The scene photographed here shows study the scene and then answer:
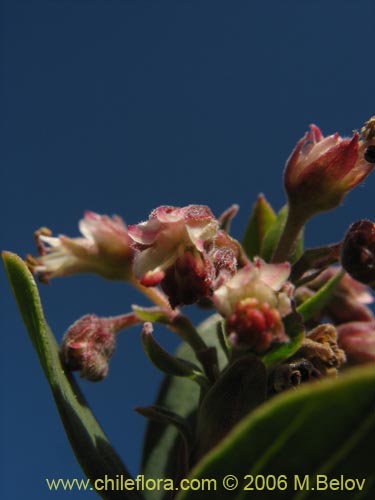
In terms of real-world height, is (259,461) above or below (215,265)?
below

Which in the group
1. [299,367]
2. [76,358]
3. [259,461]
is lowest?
[259,461]

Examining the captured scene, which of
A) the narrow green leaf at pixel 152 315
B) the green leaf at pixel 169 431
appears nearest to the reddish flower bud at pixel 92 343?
the narrow green leaf at pixel 152 315

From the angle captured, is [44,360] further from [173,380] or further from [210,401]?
[173,380]

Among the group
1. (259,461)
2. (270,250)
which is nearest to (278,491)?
(259,461)

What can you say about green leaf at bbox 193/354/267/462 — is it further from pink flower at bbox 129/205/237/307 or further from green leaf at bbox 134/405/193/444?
pink flower at bbox 129/205/237/307

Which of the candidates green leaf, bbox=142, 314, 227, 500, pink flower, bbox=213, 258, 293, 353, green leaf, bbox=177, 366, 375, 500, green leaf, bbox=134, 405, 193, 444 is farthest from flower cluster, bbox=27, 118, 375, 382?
green leaf, bbox=142, 314, 227, 500

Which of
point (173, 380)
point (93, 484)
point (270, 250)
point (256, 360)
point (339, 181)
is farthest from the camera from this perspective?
point (173, 380)

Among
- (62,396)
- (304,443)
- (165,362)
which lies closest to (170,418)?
(165,362)
